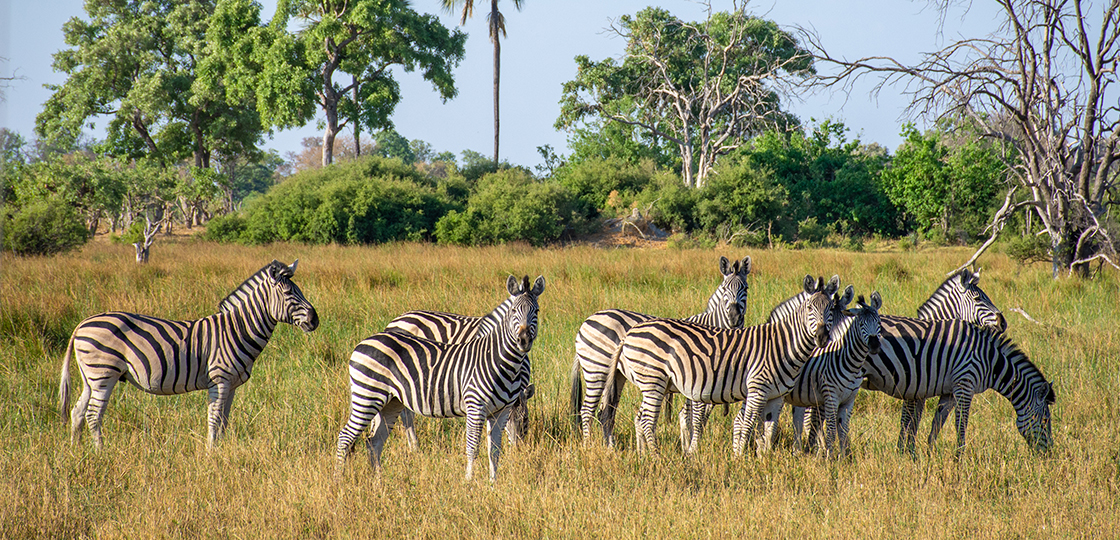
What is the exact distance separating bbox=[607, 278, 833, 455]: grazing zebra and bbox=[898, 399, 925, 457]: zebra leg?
1.23 meters

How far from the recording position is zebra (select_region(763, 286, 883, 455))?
16.5 ft

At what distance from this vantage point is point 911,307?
11.4 meters

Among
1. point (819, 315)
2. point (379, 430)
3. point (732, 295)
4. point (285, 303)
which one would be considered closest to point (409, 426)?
point (379, 430)

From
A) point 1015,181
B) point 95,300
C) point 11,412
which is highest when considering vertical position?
point 1015,181

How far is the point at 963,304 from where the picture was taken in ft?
21.0

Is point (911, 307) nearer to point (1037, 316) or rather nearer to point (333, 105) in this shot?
point (1037, 316)

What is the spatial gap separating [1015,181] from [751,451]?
88.0 ft

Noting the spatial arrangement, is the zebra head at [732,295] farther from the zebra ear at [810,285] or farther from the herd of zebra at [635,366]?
the zebra ear at [810,285]

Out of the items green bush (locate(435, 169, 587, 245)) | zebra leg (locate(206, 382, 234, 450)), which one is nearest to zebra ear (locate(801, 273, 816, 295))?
zebra leg (locate(206, 382, 234, 450))

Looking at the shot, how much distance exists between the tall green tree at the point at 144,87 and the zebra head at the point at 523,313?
3284cm

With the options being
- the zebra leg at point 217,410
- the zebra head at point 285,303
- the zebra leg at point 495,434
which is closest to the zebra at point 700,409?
the zebra leg at point 495,434

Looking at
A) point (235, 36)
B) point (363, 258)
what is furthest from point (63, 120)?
point (363, 258)

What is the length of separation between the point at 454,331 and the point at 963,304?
438 centimetres

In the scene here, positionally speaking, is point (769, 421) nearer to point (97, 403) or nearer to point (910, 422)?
point (910, 422)
